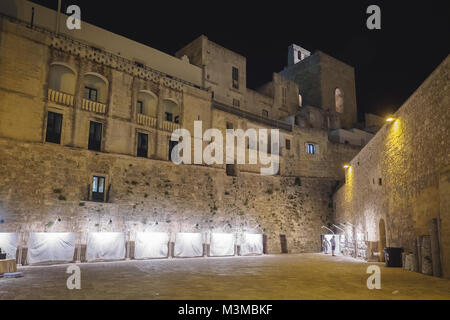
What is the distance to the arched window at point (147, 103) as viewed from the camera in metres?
23.0

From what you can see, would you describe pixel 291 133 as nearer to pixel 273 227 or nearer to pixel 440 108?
pixel 273 227

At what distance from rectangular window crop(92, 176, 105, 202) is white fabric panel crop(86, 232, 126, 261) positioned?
6.84 feet

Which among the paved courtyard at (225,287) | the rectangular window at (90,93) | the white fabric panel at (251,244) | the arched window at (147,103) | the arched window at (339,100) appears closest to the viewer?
the paved courtyard at (225,287)

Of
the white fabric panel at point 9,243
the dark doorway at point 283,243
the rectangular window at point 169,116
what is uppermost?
the rectangular window at point 169,116

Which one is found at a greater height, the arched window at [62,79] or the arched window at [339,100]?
the arched window at [339,100]

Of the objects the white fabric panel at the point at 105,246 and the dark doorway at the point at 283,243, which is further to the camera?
the dark doorway at the point at 283,243

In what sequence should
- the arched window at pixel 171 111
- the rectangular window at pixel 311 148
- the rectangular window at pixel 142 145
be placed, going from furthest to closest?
the rectangular window at pixel 311 148 → the arched window at pixel 171 111 → the rectangular window at pixel 142 145

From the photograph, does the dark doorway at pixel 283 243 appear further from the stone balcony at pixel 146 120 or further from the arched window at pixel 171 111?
the stone balcony at pixel 146 120

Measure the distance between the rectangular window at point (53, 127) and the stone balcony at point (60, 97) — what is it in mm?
713

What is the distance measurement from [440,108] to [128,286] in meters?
11.5

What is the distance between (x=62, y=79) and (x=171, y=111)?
737cm

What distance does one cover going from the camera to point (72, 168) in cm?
1877

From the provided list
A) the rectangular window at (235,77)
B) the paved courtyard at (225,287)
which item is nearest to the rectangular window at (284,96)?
the rectangular window at (235,77)
